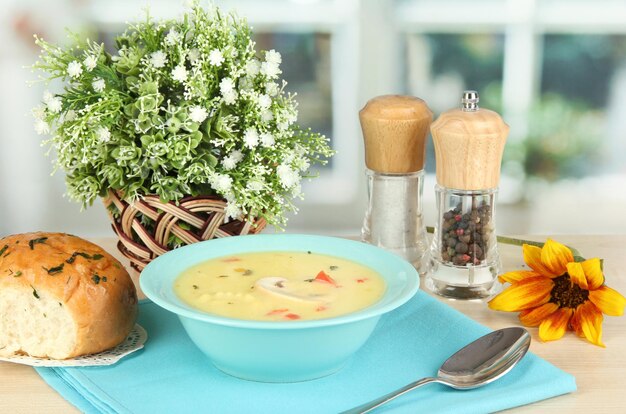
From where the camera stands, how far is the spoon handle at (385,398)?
2.93 feet

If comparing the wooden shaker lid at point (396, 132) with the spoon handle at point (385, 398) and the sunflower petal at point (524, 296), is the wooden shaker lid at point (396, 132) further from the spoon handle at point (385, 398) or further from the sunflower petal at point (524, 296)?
the spoon handle at point (385, 398)

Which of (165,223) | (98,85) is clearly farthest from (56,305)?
(98,85)

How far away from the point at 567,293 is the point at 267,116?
48 cm

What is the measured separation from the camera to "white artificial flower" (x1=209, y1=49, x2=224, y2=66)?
47.9 inches

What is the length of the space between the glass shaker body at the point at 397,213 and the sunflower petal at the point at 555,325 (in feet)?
0.89

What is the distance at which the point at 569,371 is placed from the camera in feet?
3.46

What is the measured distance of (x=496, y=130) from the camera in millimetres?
1190

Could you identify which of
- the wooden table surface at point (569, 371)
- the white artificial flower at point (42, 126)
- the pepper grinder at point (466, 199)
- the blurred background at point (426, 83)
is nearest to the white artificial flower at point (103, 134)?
the white artificial flower at point (42, 126)

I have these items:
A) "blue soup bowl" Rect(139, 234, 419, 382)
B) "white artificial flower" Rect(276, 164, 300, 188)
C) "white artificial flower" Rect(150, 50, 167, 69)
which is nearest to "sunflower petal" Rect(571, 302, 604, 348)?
"blue soup bowl" Rect(139, 234, 419, 382)

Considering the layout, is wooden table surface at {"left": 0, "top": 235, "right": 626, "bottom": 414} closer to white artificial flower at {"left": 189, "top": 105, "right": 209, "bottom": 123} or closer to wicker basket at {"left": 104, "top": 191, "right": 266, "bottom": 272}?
wicker basket at {"left": 104, "top": 191, "right": 266, "bottom": 272}

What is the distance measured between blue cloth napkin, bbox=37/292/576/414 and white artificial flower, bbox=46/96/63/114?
0.36m

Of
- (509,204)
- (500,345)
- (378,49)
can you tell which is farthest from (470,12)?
(500,345)

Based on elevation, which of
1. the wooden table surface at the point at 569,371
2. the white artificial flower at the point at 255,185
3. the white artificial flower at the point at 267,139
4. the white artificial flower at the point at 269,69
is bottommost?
the wooden table surface at the point at 569,371

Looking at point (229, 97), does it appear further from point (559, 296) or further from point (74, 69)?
point (559, 296)
